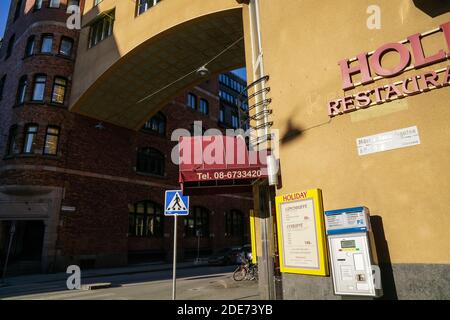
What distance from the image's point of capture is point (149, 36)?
1555cm

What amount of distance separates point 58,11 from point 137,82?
8.81m

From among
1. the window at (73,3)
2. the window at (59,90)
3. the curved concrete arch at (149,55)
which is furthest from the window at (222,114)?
the window at (59,90)

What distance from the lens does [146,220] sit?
24.9 metres

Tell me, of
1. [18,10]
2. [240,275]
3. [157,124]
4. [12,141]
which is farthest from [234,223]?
[18,10]

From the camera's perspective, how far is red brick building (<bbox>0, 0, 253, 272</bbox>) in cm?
1873

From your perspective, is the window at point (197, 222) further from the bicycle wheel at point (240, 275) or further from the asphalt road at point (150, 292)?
the asphalt road at point (150, 292)

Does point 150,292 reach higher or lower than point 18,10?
lower

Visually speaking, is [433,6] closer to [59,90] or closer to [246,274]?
[246,274]

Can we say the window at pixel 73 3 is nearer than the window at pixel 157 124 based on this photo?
Yes

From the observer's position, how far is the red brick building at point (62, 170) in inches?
738

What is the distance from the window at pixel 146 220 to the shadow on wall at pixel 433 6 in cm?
2176

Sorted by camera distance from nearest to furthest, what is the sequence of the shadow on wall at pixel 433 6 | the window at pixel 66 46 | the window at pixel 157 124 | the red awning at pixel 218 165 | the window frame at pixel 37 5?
1. the shadow on wall at pixel 433 6
2. the red awning at pixel 218 165
3. the window at pixel 66 46
4. the window frame at pixel 37 5
5. the window at pixel 157 124

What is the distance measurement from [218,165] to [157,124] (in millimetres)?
20638

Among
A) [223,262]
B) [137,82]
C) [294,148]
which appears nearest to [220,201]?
[223,262]
